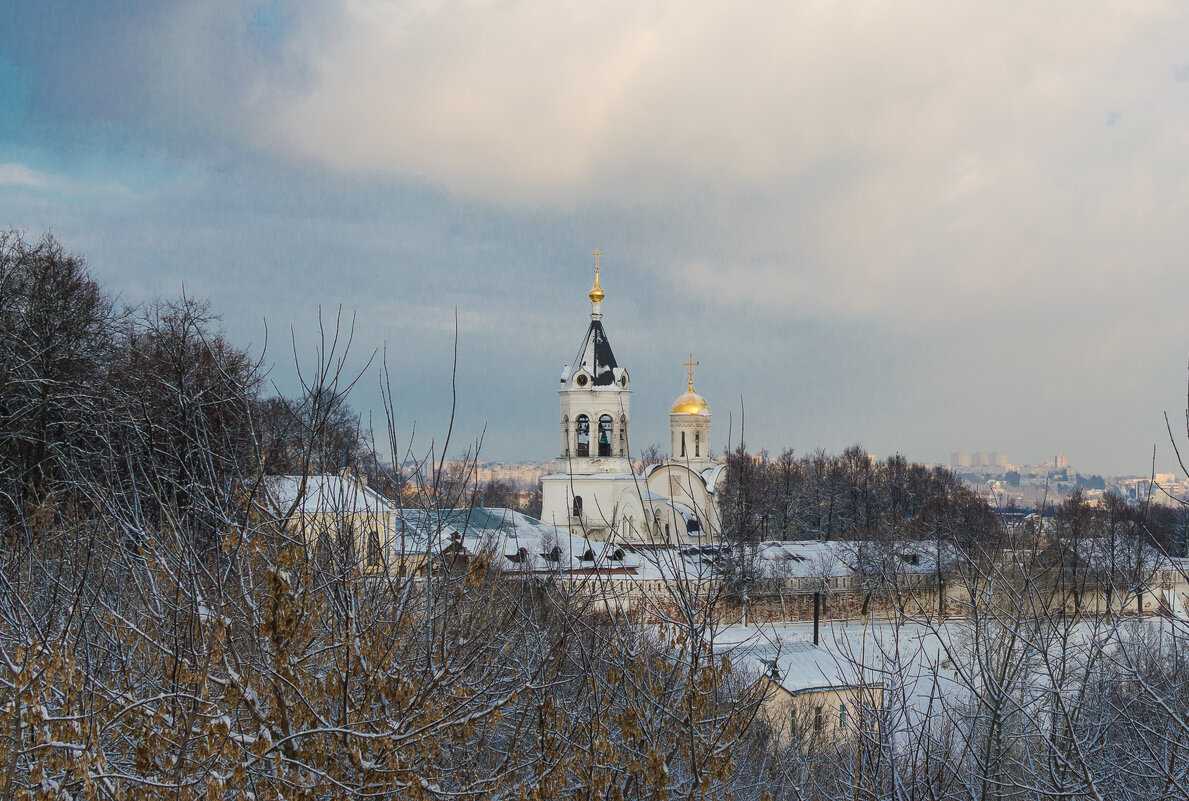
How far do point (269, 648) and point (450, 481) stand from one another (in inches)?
70.4

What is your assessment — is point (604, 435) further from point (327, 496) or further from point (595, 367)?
point (327, 496)

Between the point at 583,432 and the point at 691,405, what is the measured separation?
12.1m

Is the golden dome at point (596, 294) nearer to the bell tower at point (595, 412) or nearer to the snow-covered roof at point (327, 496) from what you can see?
the bell tower at point (595, 412)

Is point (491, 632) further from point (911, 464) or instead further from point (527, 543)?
point (911, 464)

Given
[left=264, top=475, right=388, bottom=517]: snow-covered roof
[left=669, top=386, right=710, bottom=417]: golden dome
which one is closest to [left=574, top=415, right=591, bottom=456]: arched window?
[left=669, top=386, right=710, bottom=417]: golden dome

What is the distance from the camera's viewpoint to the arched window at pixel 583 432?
33344mm

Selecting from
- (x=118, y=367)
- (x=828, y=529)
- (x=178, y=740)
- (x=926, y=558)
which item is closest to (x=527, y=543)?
(x=118, y=367)

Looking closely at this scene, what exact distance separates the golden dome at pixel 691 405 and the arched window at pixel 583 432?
1182cm

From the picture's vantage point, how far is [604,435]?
33.8 meters

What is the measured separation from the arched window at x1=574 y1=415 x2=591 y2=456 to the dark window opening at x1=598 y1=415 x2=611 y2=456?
1.49ft

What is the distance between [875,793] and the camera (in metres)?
4.77

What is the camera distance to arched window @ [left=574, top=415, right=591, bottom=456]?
33344 mm

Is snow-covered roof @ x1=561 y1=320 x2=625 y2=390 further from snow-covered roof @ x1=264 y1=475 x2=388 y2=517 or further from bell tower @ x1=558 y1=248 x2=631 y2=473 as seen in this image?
snow-covered roof @ x1=264 y1=475 x2=388 y2=517

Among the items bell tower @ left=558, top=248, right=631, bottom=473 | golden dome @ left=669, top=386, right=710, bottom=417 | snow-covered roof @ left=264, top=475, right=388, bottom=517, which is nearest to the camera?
snow-covered roof @ left=264, top=475, right=388, bottom=517
